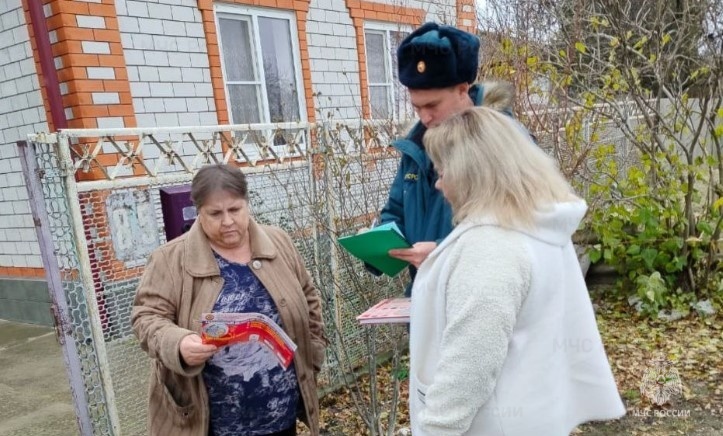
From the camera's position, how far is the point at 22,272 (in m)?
5.76

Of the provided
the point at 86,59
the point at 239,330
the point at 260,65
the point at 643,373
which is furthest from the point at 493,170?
the point at 260,65

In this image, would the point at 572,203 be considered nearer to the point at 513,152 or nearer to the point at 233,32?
the point at 513,152

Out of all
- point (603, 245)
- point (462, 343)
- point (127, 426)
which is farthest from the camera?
point (603, 245)

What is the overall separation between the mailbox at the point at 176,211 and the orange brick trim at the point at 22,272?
12.3 ft

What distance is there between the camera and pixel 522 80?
4.47 metres

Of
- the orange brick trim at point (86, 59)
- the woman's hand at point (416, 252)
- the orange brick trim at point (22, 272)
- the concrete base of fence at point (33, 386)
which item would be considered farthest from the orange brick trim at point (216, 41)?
the woman's hand at point (416, 252)

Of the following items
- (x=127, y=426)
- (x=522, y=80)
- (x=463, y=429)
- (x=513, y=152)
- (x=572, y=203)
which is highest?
(x=522, y=80)

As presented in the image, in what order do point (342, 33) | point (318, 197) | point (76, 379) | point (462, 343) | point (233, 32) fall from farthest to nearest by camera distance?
point (342, 33), point (233, 32), point (318, 197), point (76, 379), point (462, 343)

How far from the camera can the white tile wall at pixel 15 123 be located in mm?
5070

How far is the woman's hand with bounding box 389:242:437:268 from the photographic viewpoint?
69.2 inches

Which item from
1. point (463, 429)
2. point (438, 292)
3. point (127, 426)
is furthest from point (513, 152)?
point (127, 426)

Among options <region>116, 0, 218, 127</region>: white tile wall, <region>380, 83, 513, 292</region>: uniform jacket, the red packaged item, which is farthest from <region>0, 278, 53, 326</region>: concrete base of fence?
<region>380, 83, 513, 292</region>: uniform jacket

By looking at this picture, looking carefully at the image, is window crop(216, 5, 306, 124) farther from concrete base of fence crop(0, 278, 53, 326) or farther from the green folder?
the green folder

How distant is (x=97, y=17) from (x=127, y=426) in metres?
3.57
